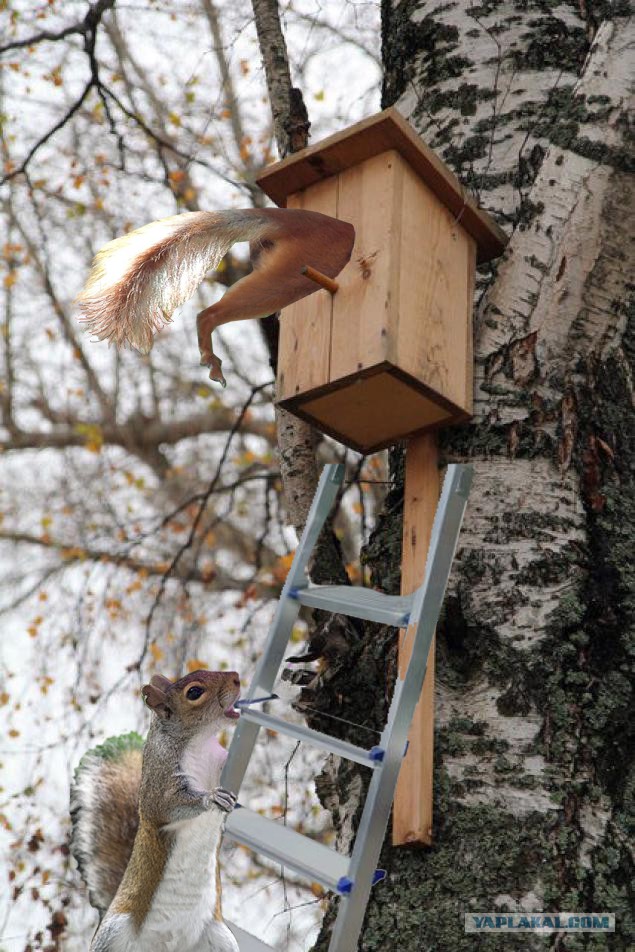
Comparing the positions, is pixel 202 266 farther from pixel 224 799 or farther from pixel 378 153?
pixel 224 799

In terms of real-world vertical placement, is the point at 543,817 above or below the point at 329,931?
above

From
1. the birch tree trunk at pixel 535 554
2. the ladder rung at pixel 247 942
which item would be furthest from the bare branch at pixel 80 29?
the ladder rung at pixel 247 942

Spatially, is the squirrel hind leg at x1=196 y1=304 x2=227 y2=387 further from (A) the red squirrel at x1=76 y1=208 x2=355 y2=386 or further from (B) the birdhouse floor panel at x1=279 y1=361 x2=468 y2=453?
(B) the birdhouse floor panel at x1=279 y1=361 x2=468 y2=453

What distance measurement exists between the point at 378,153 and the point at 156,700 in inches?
46.0

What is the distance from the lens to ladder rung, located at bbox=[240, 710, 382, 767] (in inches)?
67.2

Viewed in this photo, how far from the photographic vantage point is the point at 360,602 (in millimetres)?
1940

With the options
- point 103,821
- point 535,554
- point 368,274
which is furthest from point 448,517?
point 103,821

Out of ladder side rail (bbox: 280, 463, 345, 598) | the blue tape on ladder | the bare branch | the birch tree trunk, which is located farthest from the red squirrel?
the bare branch

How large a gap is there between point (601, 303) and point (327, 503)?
27.3 inches

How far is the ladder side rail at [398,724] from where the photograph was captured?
1643mm

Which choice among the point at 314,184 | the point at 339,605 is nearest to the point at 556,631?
the point at 339,605

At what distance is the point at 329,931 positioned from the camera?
2.14 m

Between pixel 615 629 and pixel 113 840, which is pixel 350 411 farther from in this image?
pixel 113 840

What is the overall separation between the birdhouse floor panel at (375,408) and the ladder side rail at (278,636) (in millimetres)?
158
